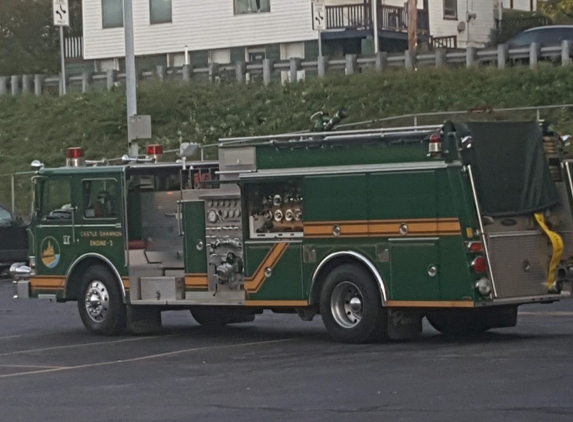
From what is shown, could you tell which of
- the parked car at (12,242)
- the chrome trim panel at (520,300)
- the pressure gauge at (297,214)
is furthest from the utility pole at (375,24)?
the chrome trim panel at (520,300)

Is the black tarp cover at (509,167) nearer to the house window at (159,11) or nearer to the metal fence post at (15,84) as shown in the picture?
the metal fence post at (15,84)

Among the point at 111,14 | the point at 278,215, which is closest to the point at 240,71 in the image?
the point at 111,14

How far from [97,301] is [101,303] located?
73 mm

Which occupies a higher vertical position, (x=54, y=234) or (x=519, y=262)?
(x=54, y=234)

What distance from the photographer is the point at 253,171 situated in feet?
55.7

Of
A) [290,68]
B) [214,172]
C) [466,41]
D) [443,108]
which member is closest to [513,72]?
[443,108]

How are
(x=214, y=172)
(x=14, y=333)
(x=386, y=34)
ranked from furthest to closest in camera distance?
(x=386, y=34) < (x=14, y=333) < (x=214, y=172)

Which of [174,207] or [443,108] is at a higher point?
[443,108]

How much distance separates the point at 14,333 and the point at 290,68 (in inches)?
869

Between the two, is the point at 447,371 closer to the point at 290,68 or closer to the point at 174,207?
the point at 174,207

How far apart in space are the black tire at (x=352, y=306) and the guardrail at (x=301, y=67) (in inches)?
833

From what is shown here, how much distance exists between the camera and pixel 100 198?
19000 mm

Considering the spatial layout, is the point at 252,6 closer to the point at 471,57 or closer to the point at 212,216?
the point at 471,57

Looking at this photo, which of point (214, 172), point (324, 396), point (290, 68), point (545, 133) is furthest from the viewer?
point (290, 68)
